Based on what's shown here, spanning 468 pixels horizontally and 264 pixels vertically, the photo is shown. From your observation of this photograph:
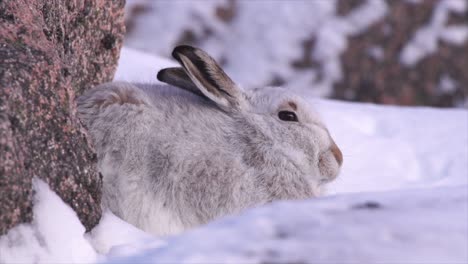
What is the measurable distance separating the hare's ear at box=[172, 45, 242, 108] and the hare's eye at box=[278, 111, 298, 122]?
0.61ft

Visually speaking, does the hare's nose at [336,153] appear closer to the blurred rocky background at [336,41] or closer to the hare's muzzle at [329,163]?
the hare's muzzle at [329,163]

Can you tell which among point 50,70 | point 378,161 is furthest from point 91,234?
point 378,161

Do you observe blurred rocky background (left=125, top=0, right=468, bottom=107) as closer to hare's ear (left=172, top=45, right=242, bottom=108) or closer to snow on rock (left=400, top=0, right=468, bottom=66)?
snow on rock (left=400, top=0, right=468, bottom=66)

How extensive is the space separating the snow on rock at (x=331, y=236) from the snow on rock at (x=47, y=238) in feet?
1.00

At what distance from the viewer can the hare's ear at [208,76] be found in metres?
3.39

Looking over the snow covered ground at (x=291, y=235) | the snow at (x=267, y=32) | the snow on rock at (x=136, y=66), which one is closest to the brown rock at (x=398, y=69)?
the snow at (x=267, y=32)

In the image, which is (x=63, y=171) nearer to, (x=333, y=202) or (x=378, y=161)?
(x=333, y=202)

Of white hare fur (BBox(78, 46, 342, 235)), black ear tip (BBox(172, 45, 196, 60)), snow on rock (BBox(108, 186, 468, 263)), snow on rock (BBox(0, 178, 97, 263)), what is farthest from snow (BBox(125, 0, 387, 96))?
snow on rock (BBox(108, 186, 468, 263))

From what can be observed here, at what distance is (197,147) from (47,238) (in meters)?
0.92

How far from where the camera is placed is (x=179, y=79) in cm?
369

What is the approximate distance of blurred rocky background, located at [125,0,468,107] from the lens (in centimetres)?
969

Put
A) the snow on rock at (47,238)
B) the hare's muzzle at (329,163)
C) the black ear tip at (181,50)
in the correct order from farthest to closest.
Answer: the hare's muzzle at (329,163), the black ear tip at (181,50), the snow on rock at (47,238)

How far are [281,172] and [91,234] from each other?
36.3 inches

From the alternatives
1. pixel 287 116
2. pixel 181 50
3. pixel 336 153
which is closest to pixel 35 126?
pixel 181 50
